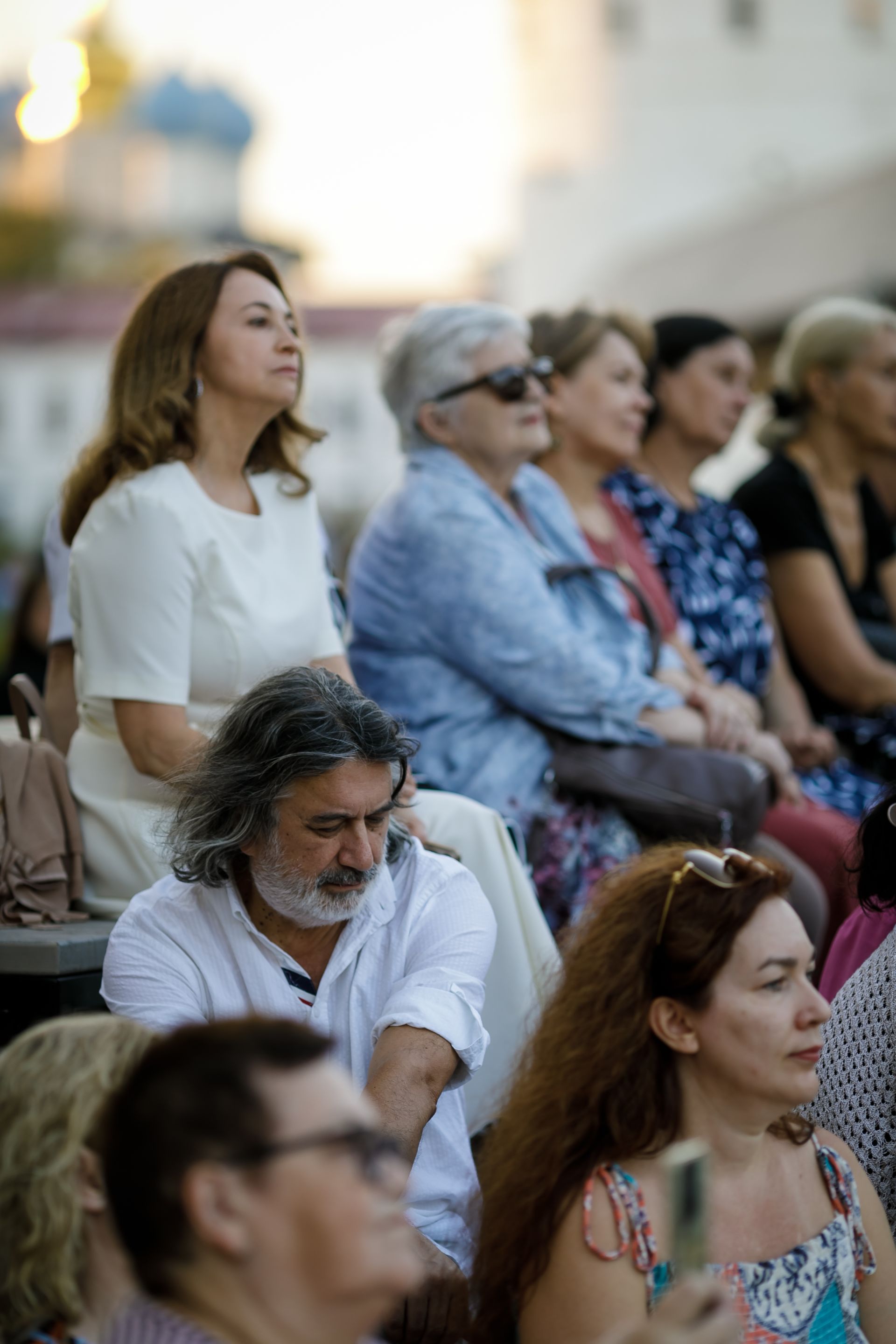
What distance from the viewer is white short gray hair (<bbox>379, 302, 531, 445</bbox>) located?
468 centimetres

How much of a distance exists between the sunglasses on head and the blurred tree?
5351cm

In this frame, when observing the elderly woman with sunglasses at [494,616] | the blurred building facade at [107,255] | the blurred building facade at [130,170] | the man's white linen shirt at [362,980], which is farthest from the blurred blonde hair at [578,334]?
the blurred building facade at [130,170]

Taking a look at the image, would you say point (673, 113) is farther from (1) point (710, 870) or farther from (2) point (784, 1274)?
(2) point (784, 1274)

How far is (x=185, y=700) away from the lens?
3580 millimetres

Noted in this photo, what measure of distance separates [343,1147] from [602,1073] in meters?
0.93

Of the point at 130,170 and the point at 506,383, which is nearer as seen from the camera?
the point at 506,383

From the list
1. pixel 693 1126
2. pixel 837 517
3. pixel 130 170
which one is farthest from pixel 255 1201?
pixel 130 170

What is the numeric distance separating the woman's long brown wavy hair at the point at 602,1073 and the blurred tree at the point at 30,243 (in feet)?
176

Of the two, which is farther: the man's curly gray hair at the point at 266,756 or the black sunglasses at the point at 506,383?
the black sunglasses at the point at 506,383

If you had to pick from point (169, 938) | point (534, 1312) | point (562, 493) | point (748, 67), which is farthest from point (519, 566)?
point (748, 67)

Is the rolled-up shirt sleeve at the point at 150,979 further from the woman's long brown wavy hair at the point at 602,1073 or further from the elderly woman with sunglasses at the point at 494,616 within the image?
the elderly woman with sunglasses at the point at 494,616

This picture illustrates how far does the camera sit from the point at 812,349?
613 centimetres

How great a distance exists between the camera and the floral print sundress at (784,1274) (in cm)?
226

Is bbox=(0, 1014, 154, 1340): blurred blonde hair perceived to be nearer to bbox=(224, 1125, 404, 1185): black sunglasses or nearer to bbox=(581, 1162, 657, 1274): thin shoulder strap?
bbox=(224, 1125, 404, 1185): black sunglasses
